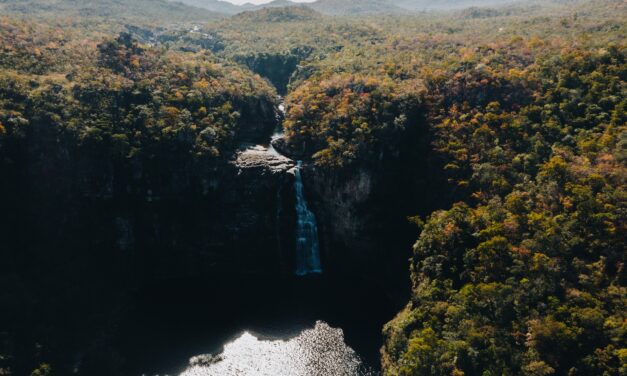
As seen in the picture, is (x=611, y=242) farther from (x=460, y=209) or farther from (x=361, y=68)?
(x=361, y=68)

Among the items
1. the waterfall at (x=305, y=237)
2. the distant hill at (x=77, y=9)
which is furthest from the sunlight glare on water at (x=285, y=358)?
the distant hill at (x=77, y=9)

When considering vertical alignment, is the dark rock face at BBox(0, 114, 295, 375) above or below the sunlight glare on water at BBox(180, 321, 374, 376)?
above

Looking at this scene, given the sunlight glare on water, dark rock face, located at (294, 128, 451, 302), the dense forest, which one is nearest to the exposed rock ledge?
the dense forest

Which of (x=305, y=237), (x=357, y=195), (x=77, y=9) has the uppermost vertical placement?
(x=77, y=9)

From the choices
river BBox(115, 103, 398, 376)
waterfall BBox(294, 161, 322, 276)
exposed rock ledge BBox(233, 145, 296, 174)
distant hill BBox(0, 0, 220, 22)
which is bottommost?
river BBox(115, 103, 398, 376)

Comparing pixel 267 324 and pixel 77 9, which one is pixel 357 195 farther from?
pixel 77 9

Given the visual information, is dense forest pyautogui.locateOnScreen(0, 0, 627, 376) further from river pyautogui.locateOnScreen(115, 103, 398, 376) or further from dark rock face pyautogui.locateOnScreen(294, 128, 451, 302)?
river pyautogui.locateOnScreen(115, 103, 398, 376)

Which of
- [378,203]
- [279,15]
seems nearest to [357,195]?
[378,203]
